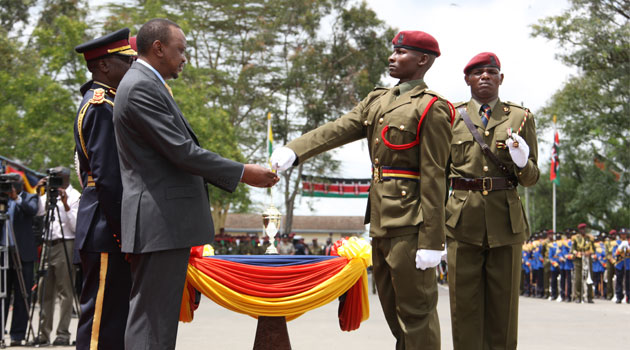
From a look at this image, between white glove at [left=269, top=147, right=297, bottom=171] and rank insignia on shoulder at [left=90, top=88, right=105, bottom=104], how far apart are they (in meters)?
1.09

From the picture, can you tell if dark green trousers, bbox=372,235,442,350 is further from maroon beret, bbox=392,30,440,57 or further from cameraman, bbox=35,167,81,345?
cameraman, bbox=35,167,81,345

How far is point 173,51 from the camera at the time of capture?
163 inches

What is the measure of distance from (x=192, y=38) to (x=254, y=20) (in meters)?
3.39

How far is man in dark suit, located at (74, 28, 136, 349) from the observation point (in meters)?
4.31

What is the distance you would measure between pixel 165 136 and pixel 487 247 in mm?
2754

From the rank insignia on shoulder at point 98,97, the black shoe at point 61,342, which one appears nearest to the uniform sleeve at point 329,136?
the rank insignia on shoulder at point 98,97

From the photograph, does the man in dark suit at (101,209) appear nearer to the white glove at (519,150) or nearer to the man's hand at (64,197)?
the white glove at (519,150)

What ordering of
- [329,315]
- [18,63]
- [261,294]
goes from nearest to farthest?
[261,294]
[329,315]
[18,63]

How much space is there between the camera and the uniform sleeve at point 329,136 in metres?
4.75

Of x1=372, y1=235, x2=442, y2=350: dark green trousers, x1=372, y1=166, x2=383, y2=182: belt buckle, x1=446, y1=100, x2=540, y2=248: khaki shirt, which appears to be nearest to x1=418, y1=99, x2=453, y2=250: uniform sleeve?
x1=372, y1=235, x2=442, y2=350: dark green trousers

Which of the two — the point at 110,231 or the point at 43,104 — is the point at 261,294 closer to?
the point at 110,231

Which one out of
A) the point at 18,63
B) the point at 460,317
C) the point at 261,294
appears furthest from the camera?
the point at 18,63

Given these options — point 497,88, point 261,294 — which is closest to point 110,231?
point 261,294

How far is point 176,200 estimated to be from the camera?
3.88m
